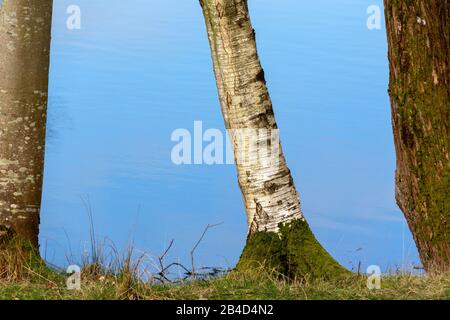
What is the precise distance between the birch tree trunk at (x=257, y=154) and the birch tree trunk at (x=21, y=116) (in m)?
1.91

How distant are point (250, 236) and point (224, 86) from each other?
164 centimetres

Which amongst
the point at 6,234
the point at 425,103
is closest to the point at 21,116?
the point at 6,234

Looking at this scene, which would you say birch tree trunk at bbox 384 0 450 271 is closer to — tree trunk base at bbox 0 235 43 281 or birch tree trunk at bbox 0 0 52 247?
birch tree trunk at bbox 0 0 52 247

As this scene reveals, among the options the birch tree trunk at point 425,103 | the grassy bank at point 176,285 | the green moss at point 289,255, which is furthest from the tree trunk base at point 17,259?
the birch tree trunk at point 425,103

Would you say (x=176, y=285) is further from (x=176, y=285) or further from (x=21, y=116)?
(x=21, y=116)

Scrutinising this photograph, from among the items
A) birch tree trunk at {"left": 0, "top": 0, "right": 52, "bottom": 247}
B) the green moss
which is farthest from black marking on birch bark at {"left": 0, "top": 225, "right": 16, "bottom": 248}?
the green moss

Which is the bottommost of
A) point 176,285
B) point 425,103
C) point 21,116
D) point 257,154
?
point 176,285

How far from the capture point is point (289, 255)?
28.3ft

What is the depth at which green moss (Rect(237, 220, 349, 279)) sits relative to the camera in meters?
8.59

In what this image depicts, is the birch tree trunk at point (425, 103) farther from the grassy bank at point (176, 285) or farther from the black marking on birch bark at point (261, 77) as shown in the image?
the black marking on birch bark at point (261, 77)

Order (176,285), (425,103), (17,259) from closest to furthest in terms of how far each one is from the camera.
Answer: (176,285) → (17,259) → (425,103)

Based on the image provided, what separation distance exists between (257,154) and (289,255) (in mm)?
1131

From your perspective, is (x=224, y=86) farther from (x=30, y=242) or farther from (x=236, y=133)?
(x=30, y=242)
